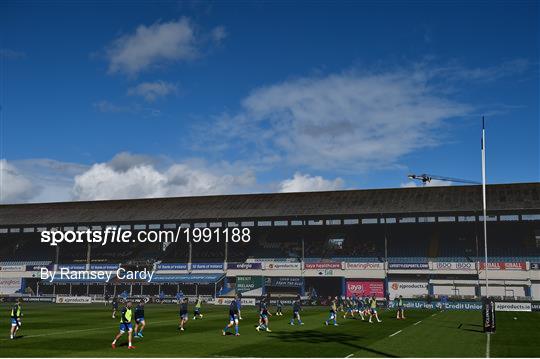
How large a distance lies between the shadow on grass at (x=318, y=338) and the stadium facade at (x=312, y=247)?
4640 centimetres

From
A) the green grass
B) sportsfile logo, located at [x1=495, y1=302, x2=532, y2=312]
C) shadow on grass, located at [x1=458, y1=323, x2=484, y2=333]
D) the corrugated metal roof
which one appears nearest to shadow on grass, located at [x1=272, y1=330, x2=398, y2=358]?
the green grass

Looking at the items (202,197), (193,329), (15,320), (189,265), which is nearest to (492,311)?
(193,329)

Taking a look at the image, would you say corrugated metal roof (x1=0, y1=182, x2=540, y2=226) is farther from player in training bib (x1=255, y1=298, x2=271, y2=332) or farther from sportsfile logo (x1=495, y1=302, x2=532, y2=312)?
player in training bib (x1=255, y1=298, x2=271, y2=332)

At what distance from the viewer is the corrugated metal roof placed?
7775 centimetres

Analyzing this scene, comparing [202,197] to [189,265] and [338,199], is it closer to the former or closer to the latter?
[189,265]

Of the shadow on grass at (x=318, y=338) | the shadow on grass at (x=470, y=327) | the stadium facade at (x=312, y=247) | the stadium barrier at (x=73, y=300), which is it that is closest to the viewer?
the shadow on grass at (x=318, y=338)

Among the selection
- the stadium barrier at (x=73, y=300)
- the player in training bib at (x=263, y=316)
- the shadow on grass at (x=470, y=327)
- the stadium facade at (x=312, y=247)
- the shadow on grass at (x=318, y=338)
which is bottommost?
the stadium barrier at (x=73, y=300)

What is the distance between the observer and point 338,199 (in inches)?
3410

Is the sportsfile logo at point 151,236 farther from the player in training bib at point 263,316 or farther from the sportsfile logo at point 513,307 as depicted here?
the player in training bib at point 263,316

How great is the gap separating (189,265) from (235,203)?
40.7 ft

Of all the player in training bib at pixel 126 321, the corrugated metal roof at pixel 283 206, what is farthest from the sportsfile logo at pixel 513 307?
the player in training bib at pixel 126 321

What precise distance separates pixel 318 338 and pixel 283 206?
5765 centimetres

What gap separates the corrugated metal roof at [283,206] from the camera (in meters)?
77.8

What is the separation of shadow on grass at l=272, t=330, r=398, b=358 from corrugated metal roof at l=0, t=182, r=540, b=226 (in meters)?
48.7
